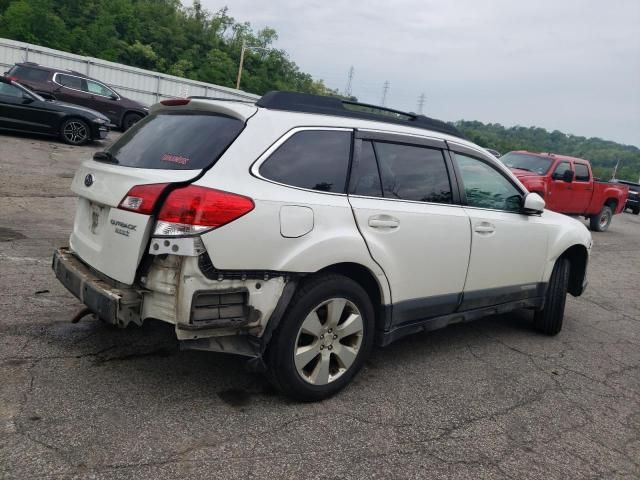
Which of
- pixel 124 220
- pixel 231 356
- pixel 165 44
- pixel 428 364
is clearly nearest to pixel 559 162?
pixel 428 364

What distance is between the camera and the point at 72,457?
252 centimetres

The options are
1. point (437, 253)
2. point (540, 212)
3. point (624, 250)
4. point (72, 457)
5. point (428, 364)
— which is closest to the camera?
point (72, 457)

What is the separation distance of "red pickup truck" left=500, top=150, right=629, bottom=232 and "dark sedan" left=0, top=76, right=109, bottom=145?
34.4 ft

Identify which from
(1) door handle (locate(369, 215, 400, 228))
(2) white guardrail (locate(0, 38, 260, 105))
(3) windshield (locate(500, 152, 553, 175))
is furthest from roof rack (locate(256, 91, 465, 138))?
(2) white guardrail (locate(0, 38, 260, 105))

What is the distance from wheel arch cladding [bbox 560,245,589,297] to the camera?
5.46 m

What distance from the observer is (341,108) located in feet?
12.0

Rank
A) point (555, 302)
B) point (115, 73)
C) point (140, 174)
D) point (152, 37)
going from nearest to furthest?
1. point (140, 174)
2. point (555, 302)
3. point (115, 73)
4. point (152, 37)

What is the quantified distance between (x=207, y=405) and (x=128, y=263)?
0.93 m

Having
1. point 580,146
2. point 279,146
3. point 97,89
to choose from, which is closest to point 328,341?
point 279,146

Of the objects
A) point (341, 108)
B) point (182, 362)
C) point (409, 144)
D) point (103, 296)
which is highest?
point (341, 108)

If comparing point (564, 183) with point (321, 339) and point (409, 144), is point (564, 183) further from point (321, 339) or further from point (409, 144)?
point (321, 339)

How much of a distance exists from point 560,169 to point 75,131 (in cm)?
1210

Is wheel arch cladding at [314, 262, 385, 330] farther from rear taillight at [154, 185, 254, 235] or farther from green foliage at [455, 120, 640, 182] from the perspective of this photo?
green foliage at [455, 120, 640, 182]

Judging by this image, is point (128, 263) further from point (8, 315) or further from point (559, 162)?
point (559, 162)
